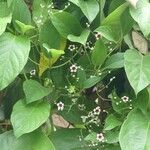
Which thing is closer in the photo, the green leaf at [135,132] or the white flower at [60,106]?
the green leaf at [135,132]

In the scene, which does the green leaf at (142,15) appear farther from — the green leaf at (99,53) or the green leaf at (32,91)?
the green leaf at (32,91)

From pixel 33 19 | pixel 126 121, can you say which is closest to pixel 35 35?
pixel 33 19

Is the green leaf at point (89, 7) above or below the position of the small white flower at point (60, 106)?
above

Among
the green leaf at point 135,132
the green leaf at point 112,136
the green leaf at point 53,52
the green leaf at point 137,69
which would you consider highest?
the green leaf at point 53,52

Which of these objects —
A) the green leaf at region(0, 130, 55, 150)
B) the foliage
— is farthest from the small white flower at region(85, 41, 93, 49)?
the green leaf at region(0, 130, 55, 150)

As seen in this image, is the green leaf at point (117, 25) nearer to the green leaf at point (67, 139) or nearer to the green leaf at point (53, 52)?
the green leaf at point (53, 52)

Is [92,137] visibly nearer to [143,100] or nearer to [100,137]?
[100,137]

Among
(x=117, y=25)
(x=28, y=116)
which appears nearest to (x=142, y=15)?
(x=117, y=25)

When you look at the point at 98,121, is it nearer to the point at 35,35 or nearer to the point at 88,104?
the point at 88,104

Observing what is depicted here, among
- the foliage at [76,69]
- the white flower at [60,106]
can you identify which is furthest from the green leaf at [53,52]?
the white flower at [60,106]
